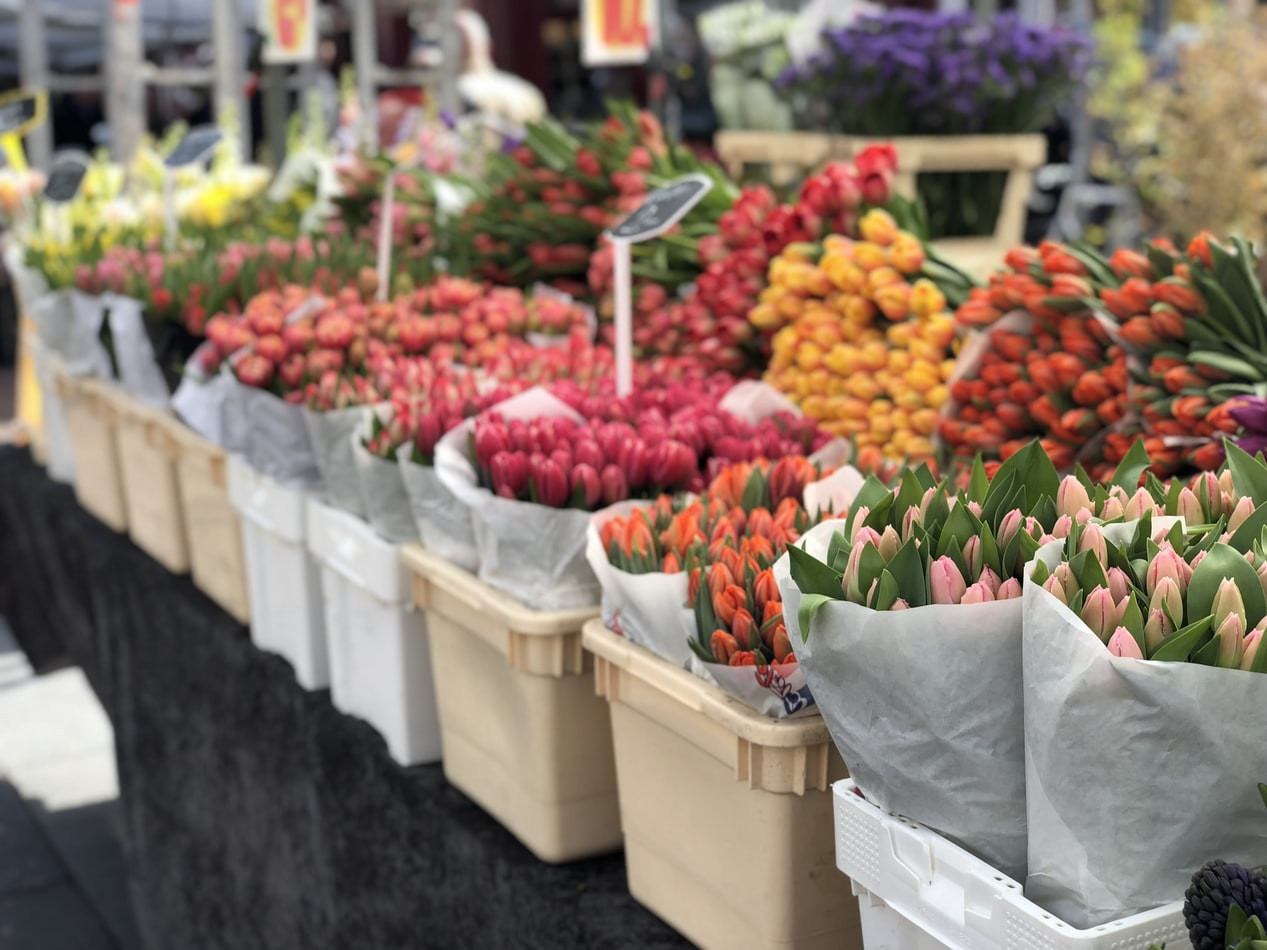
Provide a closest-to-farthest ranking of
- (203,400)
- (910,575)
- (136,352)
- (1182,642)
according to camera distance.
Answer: (1182,642), (910,575), (203,400), (136,352)

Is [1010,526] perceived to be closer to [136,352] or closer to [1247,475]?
[1247,475]

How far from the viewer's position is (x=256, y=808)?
2.08 m

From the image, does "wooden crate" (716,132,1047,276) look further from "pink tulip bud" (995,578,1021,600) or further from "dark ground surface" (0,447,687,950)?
"pink tulip bud" (995,578,1021,600)

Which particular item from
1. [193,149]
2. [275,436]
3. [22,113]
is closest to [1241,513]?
[275,436]

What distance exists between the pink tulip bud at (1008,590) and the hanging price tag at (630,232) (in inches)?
32.7

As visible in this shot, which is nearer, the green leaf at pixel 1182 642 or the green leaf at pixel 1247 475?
the green leaf at pixel 1182 642

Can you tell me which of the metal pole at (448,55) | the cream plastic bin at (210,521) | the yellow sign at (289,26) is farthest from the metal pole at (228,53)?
the cream plastic bin at (210,521)

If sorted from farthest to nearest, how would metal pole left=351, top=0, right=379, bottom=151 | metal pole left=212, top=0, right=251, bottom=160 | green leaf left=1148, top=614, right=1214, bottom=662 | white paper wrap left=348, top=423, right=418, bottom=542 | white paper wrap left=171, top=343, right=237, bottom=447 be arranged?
metal pole left=351, top=0, right=379, bottom=151 < metal pole left=212, top=0, right=251, bottom=160 < white paper wrap left=171, top=343, right=237, bottom=447 < white paper wrap left=348, top=423, right=418, bottom=542 < green leaf left=1148, top=614, right=1214, bottom=662

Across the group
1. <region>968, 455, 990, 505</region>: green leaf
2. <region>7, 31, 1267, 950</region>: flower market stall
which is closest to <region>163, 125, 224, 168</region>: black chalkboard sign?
<region>7, 31, 1267, 950</region>: flower market stall

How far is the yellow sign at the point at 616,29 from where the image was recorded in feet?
15.6

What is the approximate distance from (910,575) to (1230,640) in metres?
0.18

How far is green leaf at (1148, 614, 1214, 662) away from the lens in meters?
0.74

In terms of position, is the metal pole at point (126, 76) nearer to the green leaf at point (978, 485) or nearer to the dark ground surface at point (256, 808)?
the dark ground surface at point (256, 808)

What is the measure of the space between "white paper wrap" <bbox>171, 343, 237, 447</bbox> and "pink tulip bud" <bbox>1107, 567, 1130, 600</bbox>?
1.49 m
